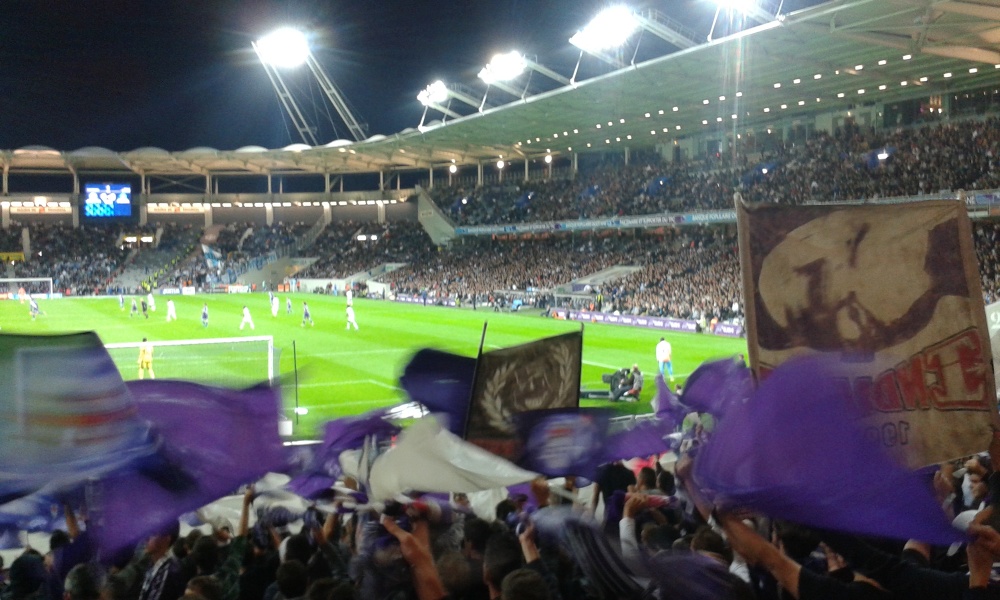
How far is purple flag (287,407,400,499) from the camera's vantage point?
19.3 ft

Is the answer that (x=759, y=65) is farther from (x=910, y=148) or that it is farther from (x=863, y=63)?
(x=910, y=148)

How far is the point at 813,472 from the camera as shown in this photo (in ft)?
11.8

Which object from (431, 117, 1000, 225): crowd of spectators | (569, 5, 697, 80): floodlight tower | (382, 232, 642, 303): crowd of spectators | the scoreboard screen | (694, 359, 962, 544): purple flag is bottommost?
(694, 359, 962, 544): purple flag

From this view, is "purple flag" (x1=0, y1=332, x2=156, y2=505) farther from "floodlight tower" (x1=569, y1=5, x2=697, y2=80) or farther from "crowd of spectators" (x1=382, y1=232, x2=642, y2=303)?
"crowd of spectators" (x1=382, y1=232, x2=642, y2=303)

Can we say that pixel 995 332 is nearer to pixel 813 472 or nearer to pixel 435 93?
pixel 813 472

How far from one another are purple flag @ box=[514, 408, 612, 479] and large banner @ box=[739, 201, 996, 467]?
4.78ft

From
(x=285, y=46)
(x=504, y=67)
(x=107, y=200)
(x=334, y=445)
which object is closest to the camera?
(x=334, y=445)

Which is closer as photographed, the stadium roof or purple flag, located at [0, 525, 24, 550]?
purple flag, located at [0, 525, 24, 550]

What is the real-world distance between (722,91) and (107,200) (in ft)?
201

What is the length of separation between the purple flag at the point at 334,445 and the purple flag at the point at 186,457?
67 centimetres

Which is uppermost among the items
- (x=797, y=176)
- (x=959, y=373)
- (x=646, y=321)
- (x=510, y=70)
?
(x=510, y=70)

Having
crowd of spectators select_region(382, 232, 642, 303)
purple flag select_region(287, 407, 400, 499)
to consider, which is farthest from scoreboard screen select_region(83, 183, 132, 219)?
purple flag select_region(287, 407, 400, 499)

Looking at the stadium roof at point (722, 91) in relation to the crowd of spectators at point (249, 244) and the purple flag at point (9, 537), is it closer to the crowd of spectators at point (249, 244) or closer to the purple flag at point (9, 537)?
the crowd of spectators at point (249, 244)

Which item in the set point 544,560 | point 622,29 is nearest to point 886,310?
point 544,560
